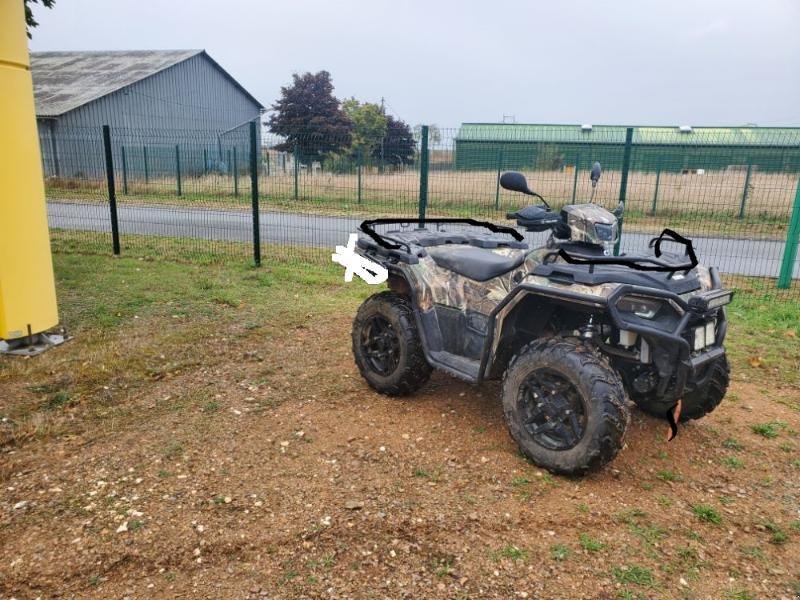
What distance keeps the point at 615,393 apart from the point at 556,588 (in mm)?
997

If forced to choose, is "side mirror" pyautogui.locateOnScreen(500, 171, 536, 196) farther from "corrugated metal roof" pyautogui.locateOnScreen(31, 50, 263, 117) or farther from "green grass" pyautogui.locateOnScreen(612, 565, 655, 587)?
"corrugated metal roof" pyautogui.locateOnScreen(31, 50, 263, 117)

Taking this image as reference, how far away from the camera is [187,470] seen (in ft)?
11.5

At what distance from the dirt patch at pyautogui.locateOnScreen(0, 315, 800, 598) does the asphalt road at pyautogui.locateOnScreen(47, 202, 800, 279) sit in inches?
274

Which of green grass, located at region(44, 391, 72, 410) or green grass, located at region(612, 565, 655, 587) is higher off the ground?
green grass, located at region(612, 565, 655, 587)

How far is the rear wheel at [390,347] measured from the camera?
4250mm

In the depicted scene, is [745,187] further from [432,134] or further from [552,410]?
[552,410]

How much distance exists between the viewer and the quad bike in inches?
124

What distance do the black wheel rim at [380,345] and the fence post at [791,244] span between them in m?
6.50

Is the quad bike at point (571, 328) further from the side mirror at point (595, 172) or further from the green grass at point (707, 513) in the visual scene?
the green grass at point (707, 513)

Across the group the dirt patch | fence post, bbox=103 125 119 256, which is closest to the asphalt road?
fence post, bbox=103 125 119 256

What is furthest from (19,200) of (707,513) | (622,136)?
(622,136)

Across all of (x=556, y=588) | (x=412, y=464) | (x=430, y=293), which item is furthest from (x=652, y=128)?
(x=556, y=588)

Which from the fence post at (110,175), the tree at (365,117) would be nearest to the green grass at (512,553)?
the fence post at (110,175)

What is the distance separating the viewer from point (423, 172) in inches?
331
